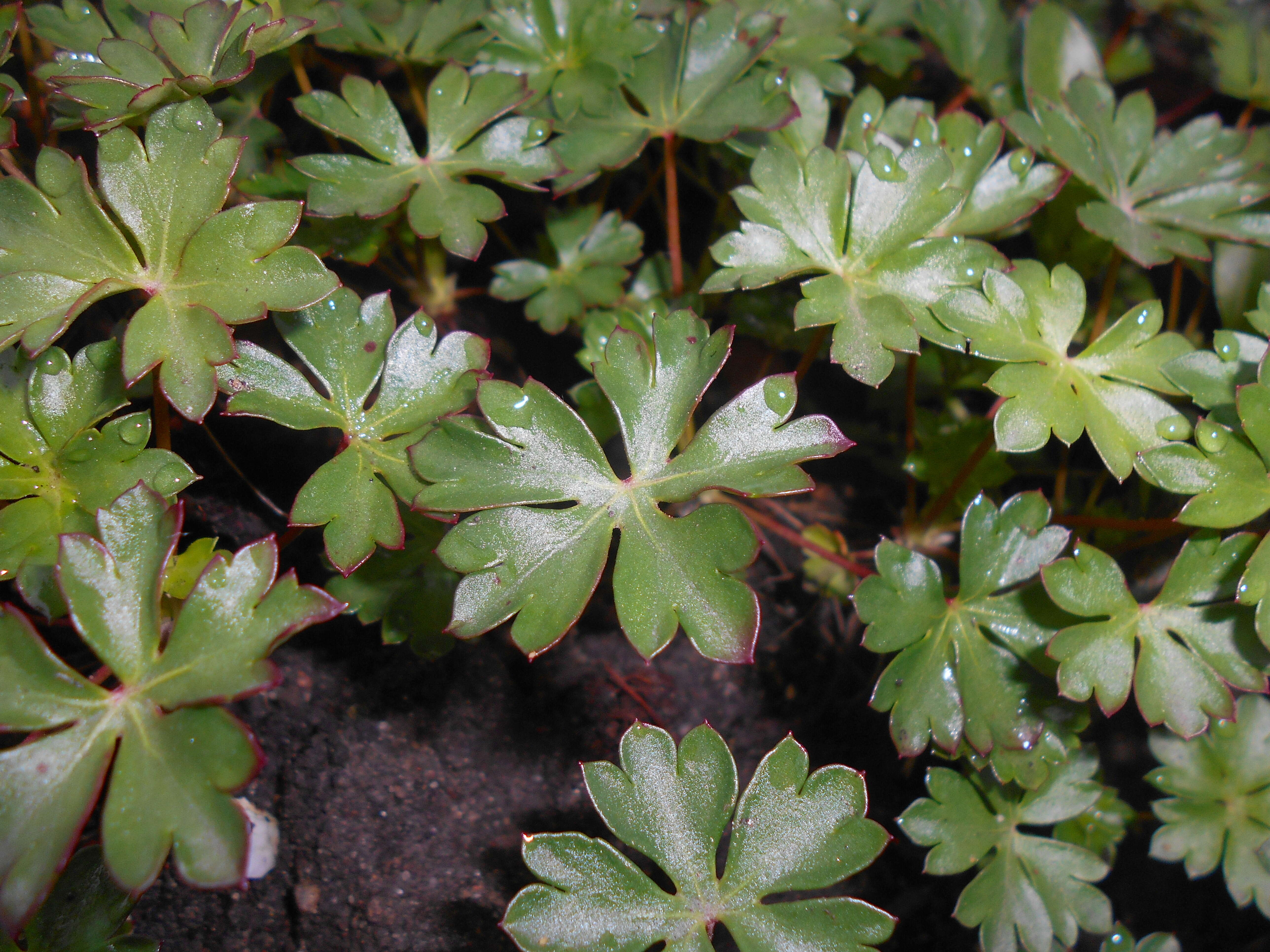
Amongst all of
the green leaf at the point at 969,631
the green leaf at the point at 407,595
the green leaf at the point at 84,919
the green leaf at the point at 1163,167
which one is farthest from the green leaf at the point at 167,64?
the green leaf at the point at 1163,167

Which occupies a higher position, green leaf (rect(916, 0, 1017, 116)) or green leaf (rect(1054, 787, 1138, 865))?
green leaf (rect(916, 0, 1017, 116))

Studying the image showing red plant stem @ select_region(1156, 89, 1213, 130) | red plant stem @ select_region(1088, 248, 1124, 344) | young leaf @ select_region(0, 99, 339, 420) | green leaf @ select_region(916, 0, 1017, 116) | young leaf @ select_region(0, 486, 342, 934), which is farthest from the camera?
red plant stem @ select_region(1156, 89, 1213, 130)

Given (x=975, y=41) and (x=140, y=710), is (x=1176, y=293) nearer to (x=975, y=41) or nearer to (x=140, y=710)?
(x=975, y=41)

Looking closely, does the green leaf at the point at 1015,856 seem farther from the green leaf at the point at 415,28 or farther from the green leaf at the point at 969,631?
the green leaf at the point at 415,28

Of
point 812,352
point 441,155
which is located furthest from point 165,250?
point 812,352

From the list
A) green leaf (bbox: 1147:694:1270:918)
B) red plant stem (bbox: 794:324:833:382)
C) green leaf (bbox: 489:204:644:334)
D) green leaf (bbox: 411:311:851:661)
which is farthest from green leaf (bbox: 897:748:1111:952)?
green leaf (bbox: 489:204:644:334)

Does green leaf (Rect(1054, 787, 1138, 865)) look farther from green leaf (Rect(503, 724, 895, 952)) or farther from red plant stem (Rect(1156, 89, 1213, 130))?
red plant stem (Rect(1156, 89, 1213, 130))

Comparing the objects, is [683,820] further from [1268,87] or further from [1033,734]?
[1268,87]
